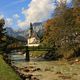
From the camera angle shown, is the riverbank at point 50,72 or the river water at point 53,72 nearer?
the riverbank at point 50,72

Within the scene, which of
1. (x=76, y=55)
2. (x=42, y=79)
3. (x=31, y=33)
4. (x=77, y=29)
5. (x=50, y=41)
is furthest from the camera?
(x=31, y=33)

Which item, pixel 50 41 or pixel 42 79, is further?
pixel 50 41

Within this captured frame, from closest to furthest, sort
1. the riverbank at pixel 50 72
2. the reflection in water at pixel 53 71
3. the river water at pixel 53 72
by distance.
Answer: the riverbank at pixel 50 72 < the river water at pixel 53 72 < the reflection in water at pixel 53 71

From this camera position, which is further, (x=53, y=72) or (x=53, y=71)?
(x=53, y=71)

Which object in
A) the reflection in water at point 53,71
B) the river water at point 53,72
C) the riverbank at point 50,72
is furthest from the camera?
the reflection in water at point 53,71

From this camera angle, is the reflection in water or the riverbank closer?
the riverbank

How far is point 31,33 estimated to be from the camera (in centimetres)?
19912

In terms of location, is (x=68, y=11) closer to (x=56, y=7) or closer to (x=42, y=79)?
(x=56, y=7)

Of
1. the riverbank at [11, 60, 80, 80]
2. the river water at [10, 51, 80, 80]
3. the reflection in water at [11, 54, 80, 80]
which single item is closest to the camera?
the riverbank at [11, 60, 80, 80]

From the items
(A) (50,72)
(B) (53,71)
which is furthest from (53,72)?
(B) (53,71)

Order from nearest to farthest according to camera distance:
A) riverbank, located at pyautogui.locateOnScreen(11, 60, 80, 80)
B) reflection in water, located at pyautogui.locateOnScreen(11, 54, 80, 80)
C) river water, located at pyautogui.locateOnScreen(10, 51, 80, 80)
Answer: riverbank, located at pyautogui.locateOnScreen(11, 60, 80, 80), river water, located at pyautogui.locateOnScreen(10, 51, 80, 80), reflection in water, located at pyautogui.locateOnScreen(11, 54, 80, 80)

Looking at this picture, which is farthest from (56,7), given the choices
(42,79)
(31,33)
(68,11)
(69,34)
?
(31,33)

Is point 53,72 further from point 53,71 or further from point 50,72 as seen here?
point 53,71

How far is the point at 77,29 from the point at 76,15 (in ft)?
12.0
